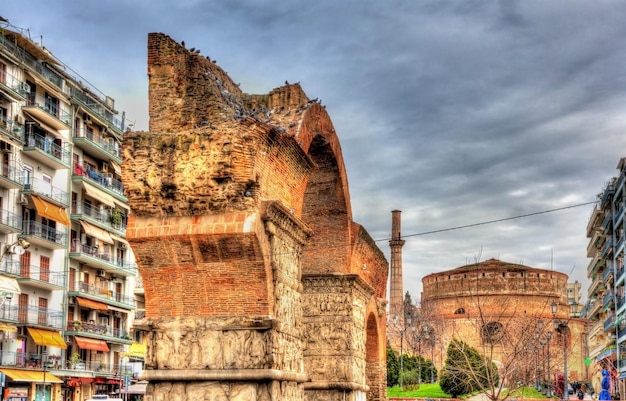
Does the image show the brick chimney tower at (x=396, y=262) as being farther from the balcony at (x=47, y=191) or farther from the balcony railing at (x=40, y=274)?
the balcony railing at (x=40, y=274)

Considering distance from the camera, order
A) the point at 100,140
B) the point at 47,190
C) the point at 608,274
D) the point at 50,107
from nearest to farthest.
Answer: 1. the point at 47,190
2. the point at 50,107
3. the point at 100,140
4. the point at 608,274

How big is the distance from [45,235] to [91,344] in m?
5.23

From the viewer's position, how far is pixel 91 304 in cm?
3188

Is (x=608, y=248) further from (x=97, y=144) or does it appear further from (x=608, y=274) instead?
(x=97, y=144)

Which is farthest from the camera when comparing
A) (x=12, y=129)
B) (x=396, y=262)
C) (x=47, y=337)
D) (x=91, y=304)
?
(x=396, y=262)

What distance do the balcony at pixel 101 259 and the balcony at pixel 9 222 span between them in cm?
388

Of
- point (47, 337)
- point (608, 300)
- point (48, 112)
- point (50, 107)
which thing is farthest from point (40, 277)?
point (608, 300)

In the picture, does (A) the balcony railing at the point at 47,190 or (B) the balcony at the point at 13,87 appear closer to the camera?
(B) the balcony at the point at 13,87

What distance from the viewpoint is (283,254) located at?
1012 centimetres

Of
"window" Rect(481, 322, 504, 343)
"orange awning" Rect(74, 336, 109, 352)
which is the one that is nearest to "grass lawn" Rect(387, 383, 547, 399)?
"window" Rect(481, 322, 504, 343)

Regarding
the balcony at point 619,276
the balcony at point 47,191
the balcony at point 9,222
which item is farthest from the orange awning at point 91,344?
the balcony at point 619,276

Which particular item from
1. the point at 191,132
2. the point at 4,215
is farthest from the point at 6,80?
the point at 191,132

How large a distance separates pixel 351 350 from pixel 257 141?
6.39 metres

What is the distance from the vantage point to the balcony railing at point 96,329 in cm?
3059
